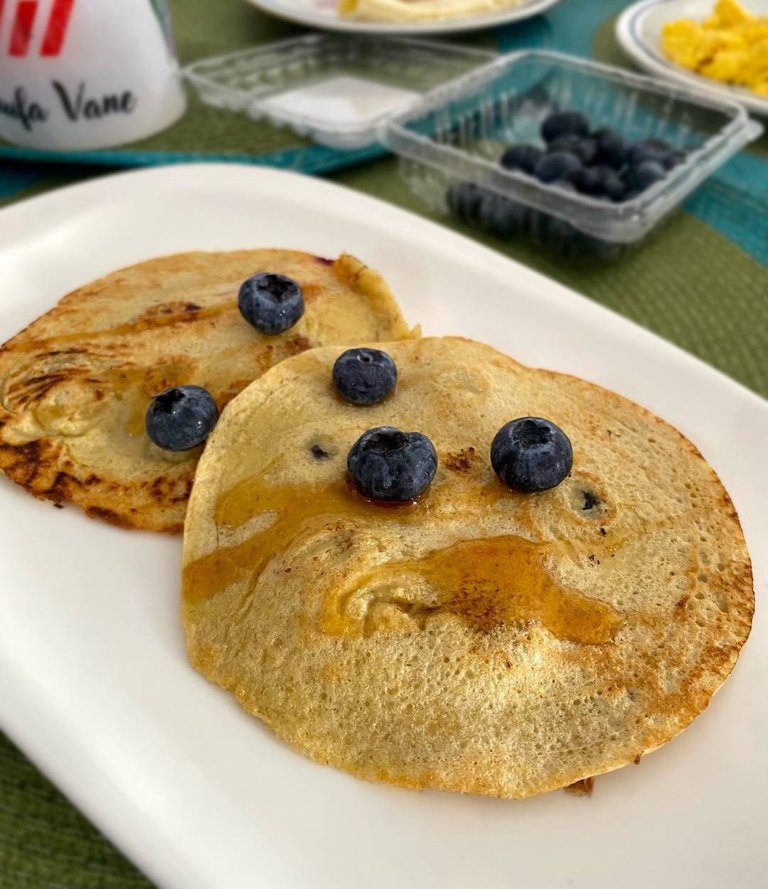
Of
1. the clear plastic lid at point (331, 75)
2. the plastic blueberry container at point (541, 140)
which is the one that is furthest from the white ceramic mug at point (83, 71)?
the plastic blueberry container at point (541, 140)

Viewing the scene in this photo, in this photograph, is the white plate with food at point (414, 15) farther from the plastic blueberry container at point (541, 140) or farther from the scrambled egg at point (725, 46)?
the scrambled egg at point (725, 46)

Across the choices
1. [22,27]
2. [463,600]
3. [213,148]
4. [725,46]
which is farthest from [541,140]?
[463,600]

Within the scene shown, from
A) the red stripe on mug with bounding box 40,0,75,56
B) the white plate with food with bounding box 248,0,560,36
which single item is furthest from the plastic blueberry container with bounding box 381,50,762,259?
the red stripe on mug with bounding box 40,0,75,56

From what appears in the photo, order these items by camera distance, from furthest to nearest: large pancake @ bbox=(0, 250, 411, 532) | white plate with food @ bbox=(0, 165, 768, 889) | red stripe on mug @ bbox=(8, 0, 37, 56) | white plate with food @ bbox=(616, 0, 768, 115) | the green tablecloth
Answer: white plate with food @ bbox=(616, 0, 768, 115) < red stripe on mug @ bbox=(8, 0, 37, 56) < large pancake @ bbox=(0, 250, 411, 532) < the green tablecloth < white plate with food @ bbox=(0, 165, 768, 889)

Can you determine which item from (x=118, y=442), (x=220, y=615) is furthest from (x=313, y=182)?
(x=220, y=615)

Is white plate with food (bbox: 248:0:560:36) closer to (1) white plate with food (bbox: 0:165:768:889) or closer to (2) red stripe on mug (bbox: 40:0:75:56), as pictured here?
(2) red stripe on mug (bbox: 40:0:75:56)

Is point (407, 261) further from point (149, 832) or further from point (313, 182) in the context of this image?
point (149, 832)

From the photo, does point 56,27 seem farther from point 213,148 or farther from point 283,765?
point 283,765
